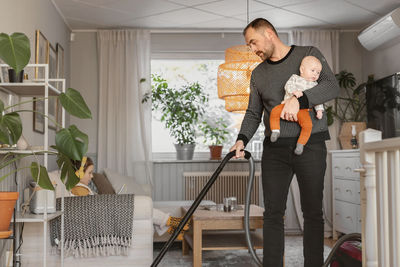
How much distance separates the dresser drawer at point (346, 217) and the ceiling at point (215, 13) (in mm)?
1936

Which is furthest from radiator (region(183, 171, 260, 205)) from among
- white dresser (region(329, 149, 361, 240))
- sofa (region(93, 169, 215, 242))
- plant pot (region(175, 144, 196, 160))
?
white dresser (region(329, 149, 361, 240))

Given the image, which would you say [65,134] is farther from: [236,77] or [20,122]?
[236,77]

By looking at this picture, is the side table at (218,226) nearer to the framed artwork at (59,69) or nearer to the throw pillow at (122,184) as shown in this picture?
the throw pillow at (122,184)

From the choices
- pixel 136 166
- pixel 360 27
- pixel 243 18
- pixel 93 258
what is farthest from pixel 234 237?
pixel 360 27

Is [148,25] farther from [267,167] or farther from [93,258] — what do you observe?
[267,167]

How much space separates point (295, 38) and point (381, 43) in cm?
99

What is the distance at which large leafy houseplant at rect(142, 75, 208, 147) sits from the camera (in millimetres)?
5332

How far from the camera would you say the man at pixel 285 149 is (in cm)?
223

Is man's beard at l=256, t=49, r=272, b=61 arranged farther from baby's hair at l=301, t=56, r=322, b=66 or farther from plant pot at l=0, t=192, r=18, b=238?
plant pot at l=0, t=192, r=18, b=238

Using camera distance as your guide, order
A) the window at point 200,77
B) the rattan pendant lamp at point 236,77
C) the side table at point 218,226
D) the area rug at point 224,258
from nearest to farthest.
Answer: the side table at point 218,226 < the area rug at point 224,258 < the rattan pendant lamp at point 236,77 < the window at point 200,77

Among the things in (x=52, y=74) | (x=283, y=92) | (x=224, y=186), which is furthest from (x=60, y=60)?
(x=283, y=92)

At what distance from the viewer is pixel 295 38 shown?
5.48 m

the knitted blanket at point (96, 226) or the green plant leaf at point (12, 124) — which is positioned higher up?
the green plant leaf at point (12, 124)

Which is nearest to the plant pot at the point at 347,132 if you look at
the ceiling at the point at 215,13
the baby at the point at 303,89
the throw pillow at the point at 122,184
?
the ceiling at the point at 215,13
